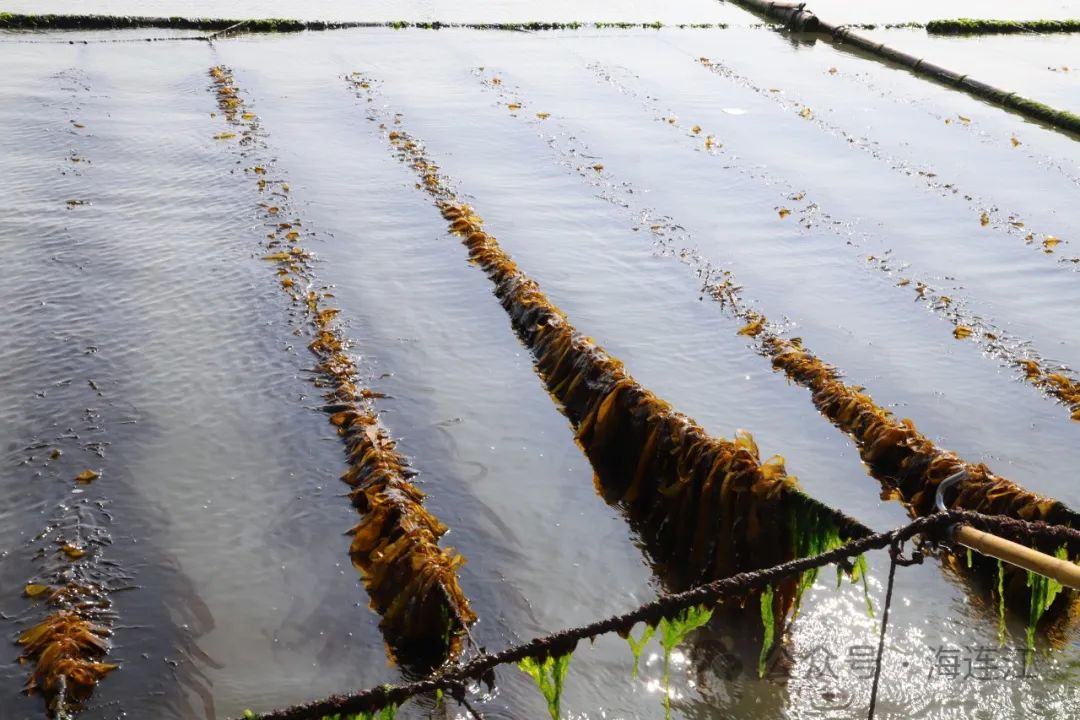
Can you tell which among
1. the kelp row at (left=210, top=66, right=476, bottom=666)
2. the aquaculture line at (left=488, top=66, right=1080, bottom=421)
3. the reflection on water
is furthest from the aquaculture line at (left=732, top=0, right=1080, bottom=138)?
the kelp row at (left=210, top=66, right=476, bottom=666)

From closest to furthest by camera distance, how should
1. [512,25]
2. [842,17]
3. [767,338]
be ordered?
[767,338], [512,25], [842,17]

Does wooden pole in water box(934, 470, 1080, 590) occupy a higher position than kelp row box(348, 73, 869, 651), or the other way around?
wooden pole in water box(934, 470, 1080, 590)

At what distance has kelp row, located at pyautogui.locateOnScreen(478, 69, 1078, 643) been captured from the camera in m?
5.33

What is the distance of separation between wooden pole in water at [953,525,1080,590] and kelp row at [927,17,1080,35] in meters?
17.3

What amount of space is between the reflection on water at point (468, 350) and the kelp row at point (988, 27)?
516 cm

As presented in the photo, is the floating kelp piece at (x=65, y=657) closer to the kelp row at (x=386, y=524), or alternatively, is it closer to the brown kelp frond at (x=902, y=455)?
the kelp row at (x=386, y=524)

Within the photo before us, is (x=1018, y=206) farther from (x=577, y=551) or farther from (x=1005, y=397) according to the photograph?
(x=577, y=551)

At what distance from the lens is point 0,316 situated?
7469 millimetres

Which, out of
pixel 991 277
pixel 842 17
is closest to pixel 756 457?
pixel 991 277

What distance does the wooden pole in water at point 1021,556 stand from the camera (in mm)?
2945

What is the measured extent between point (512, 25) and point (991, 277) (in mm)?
10648

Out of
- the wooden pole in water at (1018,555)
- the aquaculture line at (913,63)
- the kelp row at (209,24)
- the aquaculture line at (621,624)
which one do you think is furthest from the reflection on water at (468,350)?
the kelp row at (209,24)

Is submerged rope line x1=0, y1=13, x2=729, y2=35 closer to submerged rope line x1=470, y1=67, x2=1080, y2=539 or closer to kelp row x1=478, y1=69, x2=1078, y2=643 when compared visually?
kelp row x1=478, y1=69, x2=1078, y2=643

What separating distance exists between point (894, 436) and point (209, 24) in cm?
1351
